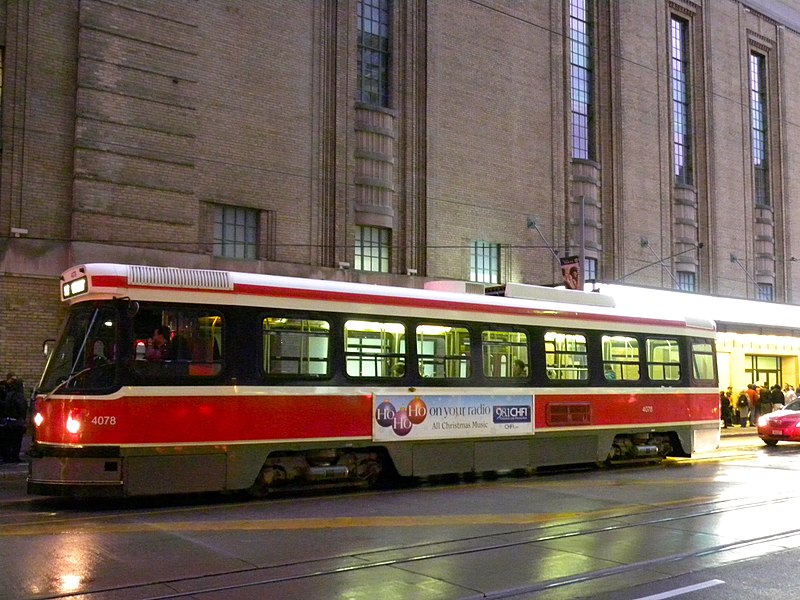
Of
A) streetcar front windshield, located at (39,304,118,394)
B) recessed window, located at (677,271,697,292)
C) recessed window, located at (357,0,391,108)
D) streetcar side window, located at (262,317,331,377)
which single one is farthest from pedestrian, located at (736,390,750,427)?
streetcar front windshield, located at (39,304,118,394)

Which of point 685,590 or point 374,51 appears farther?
point 374,51

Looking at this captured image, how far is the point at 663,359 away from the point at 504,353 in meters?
4.57

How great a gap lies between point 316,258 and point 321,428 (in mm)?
12130

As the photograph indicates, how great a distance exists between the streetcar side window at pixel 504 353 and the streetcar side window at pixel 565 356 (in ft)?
1.81

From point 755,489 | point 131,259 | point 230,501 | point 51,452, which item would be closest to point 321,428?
point 230,501

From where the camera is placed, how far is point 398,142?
26656mm

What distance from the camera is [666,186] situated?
117 feet

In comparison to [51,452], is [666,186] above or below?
above

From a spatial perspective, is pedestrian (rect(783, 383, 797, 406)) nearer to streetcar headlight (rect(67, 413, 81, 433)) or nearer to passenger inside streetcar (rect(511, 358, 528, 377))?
passenger inside streetcar (rect(511, 358, 528, 377))

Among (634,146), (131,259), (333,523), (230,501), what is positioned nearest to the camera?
(333,523)

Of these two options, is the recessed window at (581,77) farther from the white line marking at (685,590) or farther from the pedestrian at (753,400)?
the white line marking at (685,590)

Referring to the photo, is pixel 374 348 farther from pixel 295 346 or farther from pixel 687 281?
pixel 687 281

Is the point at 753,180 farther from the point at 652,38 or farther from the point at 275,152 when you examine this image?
the point at 275,152

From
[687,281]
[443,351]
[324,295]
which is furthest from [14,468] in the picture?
[687,281]
